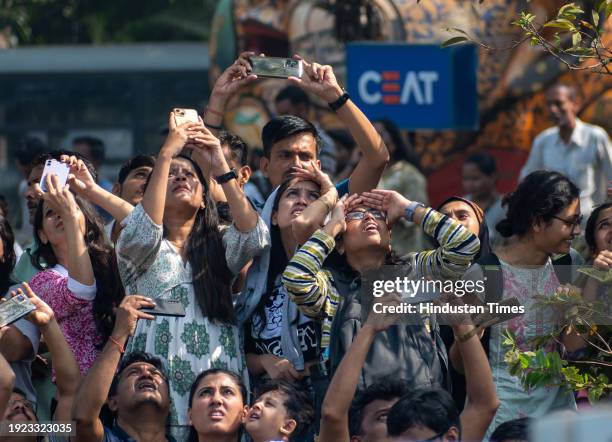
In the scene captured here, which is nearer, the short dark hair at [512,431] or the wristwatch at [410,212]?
the short dark hair at [512,431]

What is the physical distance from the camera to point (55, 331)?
19.4 feet

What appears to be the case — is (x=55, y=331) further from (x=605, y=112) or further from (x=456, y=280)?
(x=605, y=112)

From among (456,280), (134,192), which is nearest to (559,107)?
(134,192)

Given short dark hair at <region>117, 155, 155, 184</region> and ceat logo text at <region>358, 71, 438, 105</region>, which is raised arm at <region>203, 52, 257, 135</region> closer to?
short dark hair at <region>117, 155, 155, 184</region>

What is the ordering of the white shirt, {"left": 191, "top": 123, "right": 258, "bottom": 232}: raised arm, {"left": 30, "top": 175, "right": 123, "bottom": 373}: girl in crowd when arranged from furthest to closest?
the white shirt → {"left": 30, "top": 175, "right": 123, "bottom": 373}: girl in crowd → {"left": 191, "top": 123, "right": 258, "bottom": 232}: raised arm

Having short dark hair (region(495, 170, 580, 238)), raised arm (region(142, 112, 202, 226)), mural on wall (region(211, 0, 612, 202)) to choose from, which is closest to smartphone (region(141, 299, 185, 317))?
raised arm (region(142, 112, 202, 226))

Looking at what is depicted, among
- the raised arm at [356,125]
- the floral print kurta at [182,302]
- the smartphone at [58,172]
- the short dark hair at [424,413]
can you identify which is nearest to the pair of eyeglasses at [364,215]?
the floral print kurta at [182,302]

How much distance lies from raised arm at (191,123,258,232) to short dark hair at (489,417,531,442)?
4.50 feet

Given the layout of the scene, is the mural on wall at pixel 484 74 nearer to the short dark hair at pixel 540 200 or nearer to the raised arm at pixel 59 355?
the short dark hair at pixel 540 200

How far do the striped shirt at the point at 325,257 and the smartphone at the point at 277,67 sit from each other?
0.90 m

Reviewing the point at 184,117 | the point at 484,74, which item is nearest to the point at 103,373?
the point at 184,117

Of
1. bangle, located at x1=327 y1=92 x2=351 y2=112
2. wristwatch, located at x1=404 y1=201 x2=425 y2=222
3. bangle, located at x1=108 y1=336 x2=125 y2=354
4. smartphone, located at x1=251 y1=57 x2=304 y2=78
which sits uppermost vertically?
smartphone, located at x1=251 y1=57 x2=304 y2=78

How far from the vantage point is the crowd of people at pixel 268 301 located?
5711 mm

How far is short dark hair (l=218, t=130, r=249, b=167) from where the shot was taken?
747 centimetres
